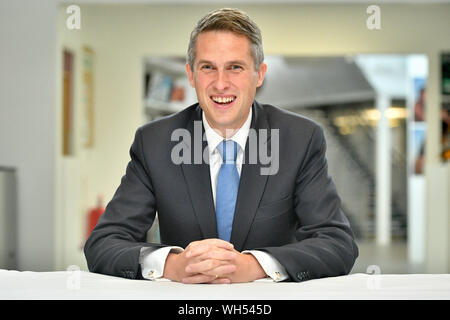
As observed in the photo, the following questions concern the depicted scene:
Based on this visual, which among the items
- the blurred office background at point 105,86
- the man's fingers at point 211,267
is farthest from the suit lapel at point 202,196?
the blurred office background at point 105,86

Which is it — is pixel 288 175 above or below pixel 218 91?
below

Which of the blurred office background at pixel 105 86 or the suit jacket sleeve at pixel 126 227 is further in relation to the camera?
the blurred office background at pixel 105 86

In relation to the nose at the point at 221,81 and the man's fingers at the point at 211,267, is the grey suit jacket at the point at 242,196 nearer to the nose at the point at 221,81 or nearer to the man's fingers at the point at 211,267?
the nose at the point at 221,81

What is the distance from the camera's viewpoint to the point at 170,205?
1533 millimetres

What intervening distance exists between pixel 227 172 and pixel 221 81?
0.75 ft

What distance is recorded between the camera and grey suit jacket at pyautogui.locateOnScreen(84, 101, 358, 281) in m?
1.45

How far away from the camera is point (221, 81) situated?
149cm

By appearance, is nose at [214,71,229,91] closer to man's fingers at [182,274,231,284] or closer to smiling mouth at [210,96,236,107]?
smiling mouth at [210,96,236,107]

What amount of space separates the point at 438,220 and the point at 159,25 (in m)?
2.76

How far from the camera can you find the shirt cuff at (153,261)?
1.27 m

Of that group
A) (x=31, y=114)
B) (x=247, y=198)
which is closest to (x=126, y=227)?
(x=247, y=198)
